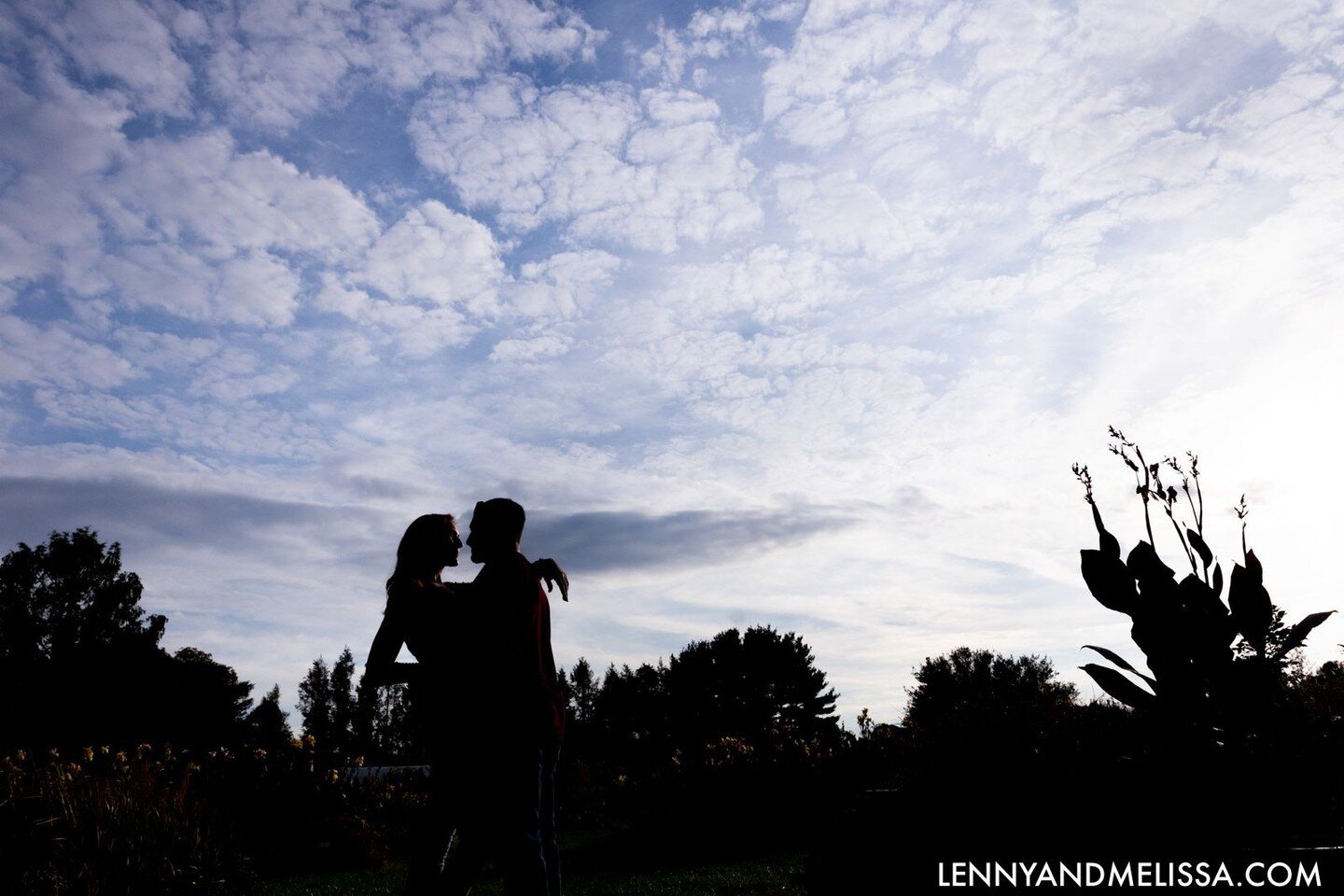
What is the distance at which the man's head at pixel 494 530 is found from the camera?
10.1 feet

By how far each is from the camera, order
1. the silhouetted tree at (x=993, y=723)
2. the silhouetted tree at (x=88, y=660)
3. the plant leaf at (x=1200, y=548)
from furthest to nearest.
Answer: the silhouetted tree at (x=88, y=660), the silhouetted tree at (x=993, y=723), the plant leaf at (x=1200, y=548)

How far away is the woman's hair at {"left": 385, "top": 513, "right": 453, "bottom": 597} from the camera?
3.11 m

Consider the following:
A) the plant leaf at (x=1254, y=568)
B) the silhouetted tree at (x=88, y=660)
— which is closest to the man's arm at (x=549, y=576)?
the plant leaf at (x=1254, y=568)

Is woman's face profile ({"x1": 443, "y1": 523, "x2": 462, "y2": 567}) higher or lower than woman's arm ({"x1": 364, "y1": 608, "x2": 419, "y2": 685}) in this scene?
higher

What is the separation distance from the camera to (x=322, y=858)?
9.61 meters

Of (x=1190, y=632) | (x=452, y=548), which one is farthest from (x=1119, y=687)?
(x=452, y=548)

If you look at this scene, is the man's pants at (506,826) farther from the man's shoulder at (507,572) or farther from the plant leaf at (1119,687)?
the plant leaf at (1119,687)

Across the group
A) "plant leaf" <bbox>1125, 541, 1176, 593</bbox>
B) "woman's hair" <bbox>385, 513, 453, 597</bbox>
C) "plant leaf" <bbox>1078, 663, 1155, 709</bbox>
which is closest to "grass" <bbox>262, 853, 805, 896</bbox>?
"plant leaf" <bbox>1078, 663, 1155, 709</bbox>

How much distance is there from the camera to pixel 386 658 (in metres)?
2.99

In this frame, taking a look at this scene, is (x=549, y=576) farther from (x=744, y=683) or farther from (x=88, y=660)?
(x=744, y=683)

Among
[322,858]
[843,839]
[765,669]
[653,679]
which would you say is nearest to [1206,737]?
[843,839]

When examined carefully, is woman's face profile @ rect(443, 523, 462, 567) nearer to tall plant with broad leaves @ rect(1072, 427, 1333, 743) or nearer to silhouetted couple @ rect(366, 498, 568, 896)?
silhouetted couple @ rect(366, 498, 568, 896)

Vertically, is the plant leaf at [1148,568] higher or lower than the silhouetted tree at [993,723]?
higher

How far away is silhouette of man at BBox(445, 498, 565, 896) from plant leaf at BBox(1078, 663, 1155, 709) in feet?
8.17
